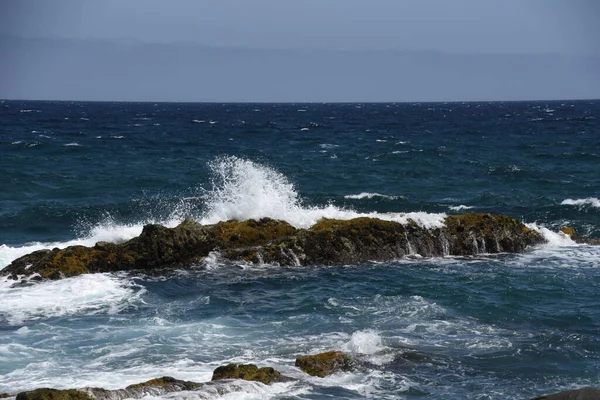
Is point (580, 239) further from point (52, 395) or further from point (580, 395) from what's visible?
point (52, 395)

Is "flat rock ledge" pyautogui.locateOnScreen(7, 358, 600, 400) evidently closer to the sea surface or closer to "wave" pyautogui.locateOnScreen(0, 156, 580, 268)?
the sea surface

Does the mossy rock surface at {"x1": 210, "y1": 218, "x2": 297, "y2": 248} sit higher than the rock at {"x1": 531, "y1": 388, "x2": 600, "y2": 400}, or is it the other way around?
the rock at {"x1": 531, "y1": 388, "x2": 600, "y2": 400}

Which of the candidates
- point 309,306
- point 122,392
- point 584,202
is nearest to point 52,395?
point 122,392

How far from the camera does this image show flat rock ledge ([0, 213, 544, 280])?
19688 mm

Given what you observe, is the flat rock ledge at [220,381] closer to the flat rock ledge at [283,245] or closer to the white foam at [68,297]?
the white foam at [68,297]

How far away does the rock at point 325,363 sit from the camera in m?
12.8

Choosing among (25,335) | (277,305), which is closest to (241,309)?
(277,305)

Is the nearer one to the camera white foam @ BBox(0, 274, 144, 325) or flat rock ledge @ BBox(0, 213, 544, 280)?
white foam @ BBox(0, 274, 144, 325)

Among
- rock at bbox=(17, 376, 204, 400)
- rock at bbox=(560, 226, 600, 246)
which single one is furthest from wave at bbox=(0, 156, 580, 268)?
rock at bbox=(17, 376, 204, 400)

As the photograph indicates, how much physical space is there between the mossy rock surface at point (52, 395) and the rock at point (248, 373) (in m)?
2.09

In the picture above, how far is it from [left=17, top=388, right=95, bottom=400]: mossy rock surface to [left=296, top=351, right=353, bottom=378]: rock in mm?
3535

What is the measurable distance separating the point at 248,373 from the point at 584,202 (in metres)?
24.3

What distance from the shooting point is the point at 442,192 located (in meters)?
37.0

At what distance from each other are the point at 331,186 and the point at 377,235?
55.2 ft
